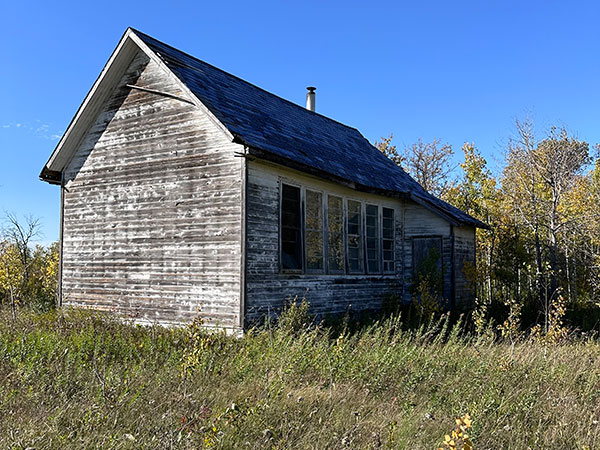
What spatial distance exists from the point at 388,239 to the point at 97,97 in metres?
8.23

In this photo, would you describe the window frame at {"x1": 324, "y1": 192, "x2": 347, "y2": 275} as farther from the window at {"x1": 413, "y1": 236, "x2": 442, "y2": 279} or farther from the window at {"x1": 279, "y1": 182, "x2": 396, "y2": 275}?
the window at {"x1": 413, "y1": 236, "x2": 442, "y2": 279}

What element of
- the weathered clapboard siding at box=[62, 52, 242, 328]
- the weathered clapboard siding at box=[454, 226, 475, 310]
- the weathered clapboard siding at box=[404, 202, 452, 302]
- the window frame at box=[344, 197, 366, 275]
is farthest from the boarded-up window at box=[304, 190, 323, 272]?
the weathered clapboard siding at box=[454, 226, 475, 310]

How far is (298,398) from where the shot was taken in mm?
5219

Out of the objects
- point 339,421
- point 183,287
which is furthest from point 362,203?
point 339,421

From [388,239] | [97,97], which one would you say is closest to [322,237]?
[388,239]

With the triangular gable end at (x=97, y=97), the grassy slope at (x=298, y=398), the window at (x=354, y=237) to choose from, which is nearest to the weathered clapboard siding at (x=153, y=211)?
the triangular gable end at (x=97, y=97)

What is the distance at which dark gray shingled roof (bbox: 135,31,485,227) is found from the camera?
11.1 m

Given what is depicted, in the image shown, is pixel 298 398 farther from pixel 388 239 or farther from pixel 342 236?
pixel 388 239

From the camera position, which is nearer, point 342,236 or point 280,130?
point 280,130

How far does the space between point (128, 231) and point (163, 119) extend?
256 centimetres

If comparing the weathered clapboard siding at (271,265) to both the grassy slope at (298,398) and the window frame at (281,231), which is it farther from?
the grassy slope at (298,398)

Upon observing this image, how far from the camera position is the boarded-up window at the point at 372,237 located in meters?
14.4

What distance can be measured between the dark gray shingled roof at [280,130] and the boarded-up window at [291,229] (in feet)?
2.49

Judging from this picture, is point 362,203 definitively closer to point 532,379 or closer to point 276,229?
point 276,229
